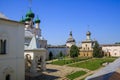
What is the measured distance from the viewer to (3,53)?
14.5 metres

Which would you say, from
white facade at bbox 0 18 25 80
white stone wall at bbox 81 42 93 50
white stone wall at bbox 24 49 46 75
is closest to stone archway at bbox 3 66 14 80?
white facade at bbox 0 18 25 80

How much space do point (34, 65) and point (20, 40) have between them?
476 cm

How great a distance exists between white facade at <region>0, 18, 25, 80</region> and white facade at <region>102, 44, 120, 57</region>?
48.2 meters

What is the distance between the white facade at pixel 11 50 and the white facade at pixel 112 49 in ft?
158

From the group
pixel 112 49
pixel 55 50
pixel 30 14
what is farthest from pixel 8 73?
pixel 112 49

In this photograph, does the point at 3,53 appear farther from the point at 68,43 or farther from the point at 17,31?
the point at 68,43

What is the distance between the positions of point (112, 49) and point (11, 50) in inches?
1965

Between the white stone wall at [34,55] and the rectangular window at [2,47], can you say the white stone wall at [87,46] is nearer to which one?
the white stone wall at [34,55]

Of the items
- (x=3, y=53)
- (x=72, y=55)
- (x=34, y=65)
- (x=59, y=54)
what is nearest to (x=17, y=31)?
(x=3, y=53)

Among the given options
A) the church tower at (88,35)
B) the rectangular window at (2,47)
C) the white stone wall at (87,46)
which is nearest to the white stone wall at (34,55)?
the rectangular window at (2,47)

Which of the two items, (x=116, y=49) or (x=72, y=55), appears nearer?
(x=72, y=55)

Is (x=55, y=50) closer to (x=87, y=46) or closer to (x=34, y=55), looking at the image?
(x=87, y=46)

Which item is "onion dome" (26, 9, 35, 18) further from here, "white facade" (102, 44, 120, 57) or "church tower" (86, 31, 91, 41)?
"white facade" (102, 44, 120, 57)

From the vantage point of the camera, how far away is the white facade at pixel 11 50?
47.4 feet
